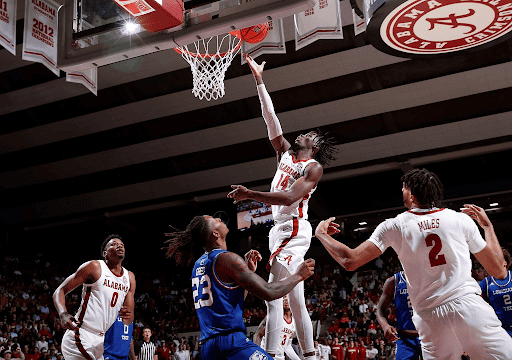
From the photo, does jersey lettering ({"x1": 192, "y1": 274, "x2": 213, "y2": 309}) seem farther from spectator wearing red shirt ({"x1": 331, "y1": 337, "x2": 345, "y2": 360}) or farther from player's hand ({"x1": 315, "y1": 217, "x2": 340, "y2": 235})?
spectator wearing red shirt ({"x1": 331, "y1": 337, "x2": 345, "y2": 360})

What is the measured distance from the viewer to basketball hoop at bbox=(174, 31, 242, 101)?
873 cm

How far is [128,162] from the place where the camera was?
72.8ft

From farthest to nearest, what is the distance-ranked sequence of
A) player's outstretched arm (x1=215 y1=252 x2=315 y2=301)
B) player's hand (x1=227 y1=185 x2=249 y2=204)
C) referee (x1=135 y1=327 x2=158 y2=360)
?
referee (x1=135 y1=327 x2=158 y2=360) → player's hand (x1=227 y1=185 x2=249 y2=204) → player's outstretched arm (x1=215 y1=252 x2=315 y2=301)

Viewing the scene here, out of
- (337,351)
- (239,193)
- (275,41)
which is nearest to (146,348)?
(337,351)

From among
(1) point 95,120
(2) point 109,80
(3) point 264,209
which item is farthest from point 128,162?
(3) point 264,209

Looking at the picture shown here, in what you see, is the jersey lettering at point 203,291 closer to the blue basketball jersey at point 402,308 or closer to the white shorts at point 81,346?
the white shorts at point 81,346

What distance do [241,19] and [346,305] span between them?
15.4 metres

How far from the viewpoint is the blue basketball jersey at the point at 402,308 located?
19.6 feet

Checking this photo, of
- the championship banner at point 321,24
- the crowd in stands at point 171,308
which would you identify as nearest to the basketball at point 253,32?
the championship banner at point 321,24

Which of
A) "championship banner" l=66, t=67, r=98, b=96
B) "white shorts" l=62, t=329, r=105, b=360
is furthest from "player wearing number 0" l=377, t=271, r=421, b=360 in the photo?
"championship banner" l=66, t=67, r=98, b=96

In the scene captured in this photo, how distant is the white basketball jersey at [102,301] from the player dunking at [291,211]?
2082mm

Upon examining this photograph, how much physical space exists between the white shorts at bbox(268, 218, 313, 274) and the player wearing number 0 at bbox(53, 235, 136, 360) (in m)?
2.09

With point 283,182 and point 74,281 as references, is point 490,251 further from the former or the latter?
point 74,281

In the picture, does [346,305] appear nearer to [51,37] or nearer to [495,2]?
[51,37]
